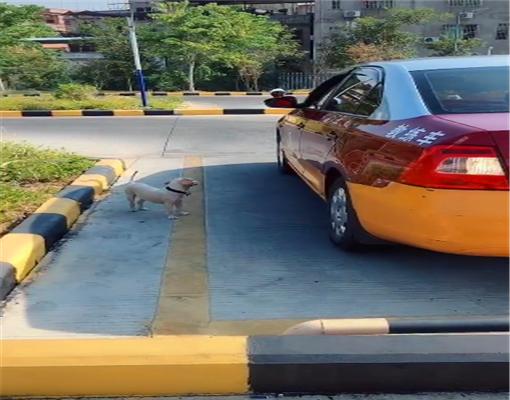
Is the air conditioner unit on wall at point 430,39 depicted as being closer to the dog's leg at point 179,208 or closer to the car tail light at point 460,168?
the dog's leg at point 179,208

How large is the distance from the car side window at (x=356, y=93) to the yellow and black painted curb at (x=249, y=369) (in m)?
1.79

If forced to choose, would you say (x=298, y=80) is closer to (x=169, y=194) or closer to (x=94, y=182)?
(x=94, y=182)

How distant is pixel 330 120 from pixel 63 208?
2.20 metres

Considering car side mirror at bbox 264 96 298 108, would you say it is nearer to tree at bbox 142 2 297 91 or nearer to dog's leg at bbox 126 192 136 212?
dog's leg at bbox 126 192 136 212

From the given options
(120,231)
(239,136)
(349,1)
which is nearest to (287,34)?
(349,1)

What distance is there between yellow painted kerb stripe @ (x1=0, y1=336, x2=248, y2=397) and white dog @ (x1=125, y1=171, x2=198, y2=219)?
239cm

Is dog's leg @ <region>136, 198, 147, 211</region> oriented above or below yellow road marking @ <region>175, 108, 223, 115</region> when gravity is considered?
above

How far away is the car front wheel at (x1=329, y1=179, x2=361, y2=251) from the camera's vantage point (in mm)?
3748

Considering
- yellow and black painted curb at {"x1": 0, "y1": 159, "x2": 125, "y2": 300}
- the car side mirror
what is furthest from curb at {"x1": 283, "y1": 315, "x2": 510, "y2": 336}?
the car side mirror

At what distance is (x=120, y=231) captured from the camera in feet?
15.2

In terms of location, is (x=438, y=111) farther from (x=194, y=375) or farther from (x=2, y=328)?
(x=2, y=328)

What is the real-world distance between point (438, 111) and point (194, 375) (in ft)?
6.28

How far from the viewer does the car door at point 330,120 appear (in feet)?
13.3

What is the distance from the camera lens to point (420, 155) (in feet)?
9.92
